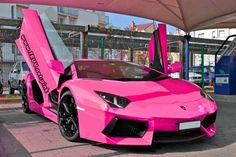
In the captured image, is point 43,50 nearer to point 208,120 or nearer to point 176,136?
point 176,136

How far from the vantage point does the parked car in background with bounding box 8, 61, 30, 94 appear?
563 inches

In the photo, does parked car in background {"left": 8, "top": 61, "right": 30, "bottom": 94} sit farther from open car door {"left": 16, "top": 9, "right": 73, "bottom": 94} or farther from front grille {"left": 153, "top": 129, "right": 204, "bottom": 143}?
front grille {"left": 153, "top": 129, "right": 204, "bottom": 143}

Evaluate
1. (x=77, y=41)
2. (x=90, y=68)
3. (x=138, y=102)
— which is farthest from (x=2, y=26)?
(x=138, y=102)

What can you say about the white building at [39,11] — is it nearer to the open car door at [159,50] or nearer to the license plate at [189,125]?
the open car door at [159,50]

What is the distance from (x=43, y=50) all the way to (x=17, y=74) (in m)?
8.76

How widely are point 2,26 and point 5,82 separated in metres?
2.95

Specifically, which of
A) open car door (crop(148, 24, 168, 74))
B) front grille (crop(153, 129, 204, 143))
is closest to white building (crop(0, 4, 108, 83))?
open car door (crop(148, 24, 168, 74))

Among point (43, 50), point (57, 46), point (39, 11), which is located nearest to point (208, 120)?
point (57, 46)

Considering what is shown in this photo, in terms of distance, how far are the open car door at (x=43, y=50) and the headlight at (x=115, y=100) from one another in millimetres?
1364

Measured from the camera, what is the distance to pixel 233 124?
6.70m

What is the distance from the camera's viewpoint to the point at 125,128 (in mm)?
4516

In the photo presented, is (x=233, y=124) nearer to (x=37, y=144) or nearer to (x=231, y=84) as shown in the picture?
(x=37, y=144)

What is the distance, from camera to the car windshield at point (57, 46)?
6.07 metres

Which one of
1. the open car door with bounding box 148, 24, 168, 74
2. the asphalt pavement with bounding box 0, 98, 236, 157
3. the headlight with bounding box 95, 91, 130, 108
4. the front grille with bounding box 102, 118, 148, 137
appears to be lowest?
the asphalt pavement with bounding box 0, 98, 236, 157
